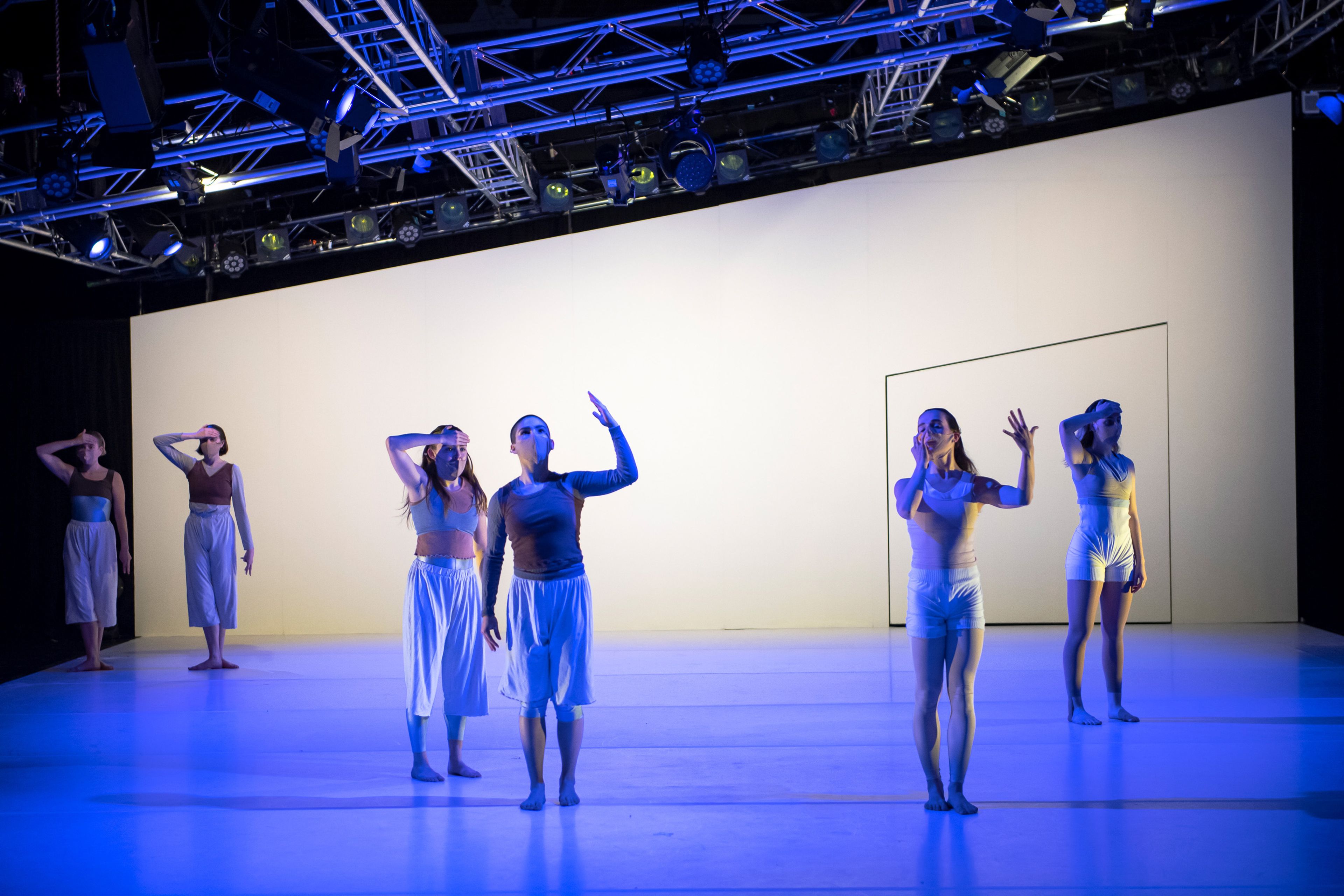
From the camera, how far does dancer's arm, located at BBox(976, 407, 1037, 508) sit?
12.4 feet

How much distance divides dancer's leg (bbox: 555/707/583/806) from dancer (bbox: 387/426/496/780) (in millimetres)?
597

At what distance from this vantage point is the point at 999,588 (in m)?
9.12

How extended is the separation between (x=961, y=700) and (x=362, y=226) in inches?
269

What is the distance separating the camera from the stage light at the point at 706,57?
639 centimetres

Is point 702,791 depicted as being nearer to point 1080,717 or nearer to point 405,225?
point 1080,717

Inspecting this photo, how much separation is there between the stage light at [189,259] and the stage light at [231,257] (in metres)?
0.12

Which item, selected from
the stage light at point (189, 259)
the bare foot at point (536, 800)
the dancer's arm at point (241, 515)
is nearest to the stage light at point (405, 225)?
the stage light at point (189, 259)

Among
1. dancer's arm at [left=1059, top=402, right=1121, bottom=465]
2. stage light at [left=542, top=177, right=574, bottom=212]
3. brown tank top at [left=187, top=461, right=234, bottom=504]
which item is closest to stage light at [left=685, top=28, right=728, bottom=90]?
stage light at [left=542, top=177, right=574, bottom=212]

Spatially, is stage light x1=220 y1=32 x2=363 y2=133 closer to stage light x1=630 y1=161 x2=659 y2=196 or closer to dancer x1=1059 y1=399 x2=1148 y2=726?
stage light x1=630 y1=161 x2=659 y2=196

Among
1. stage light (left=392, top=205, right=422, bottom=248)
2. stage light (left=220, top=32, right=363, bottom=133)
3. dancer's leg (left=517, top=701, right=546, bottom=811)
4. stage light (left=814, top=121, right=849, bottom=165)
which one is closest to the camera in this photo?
dancer's leg (left=517, top=701, right=546, bottom=811)

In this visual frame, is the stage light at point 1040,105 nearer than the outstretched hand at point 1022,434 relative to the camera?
No

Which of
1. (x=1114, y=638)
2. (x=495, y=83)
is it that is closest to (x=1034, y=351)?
(x=1114, y=638)

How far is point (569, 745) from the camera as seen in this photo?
4035 mm

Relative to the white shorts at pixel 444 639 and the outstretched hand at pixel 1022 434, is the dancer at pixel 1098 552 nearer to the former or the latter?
the outstretched hand at pixel 1022 434
